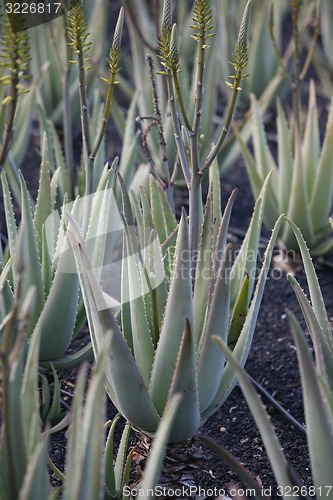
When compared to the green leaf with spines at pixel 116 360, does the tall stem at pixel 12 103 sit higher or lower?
higher

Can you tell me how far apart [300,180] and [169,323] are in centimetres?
Answer: 94

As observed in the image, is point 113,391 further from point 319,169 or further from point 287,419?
point 319,169

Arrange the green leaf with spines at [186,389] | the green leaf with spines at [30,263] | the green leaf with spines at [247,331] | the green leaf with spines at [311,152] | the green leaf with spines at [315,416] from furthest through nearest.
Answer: the green leaf with spines at [311,152] → the green leaf with spines at [30,263] → the green leaf with spines at [247,331] → the green leaf with spines at [186,389] → the green leaf with spines at [315,416]

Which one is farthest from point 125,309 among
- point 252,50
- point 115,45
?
point 252,50

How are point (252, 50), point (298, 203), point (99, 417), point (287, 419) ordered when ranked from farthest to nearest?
point (252, 50), point (298, 203), point (287, 419), point (99, 417)

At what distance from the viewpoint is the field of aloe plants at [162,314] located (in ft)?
2.61

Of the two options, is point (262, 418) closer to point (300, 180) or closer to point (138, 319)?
point (138, 319)

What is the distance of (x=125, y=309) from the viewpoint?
1.13 metres

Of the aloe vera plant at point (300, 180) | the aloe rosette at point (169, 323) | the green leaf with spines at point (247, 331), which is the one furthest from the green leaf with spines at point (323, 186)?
the green leaf with spines at point (247, 331)

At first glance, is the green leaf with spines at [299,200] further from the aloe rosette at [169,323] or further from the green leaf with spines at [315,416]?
the green leaf with spines at [315,416]

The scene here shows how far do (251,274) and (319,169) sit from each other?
731mm

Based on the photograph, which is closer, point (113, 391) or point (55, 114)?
point (113, 391)

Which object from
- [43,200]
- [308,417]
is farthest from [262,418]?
[43,200]

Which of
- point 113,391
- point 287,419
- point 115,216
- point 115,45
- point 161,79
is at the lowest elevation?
point 287,419
